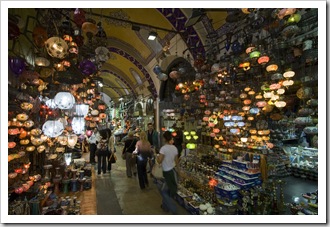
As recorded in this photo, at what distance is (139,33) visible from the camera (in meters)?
8.50

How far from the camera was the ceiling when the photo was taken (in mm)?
3476

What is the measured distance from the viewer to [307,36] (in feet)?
10.2

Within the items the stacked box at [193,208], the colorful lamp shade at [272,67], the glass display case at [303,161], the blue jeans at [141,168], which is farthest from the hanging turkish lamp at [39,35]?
the glass display case at [303,161]

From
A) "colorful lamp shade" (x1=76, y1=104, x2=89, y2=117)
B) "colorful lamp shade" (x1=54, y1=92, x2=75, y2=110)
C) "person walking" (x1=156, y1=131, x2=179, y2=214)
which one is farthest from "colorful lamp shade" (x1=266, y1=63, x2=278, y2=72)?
"colorful lamp shade" (x1=76, y1=104, x2=89, y2=117)

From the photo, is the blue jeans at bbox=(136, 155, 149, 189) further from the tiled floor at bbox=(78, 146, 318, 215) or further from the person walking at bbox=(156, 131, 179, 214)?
the person walking at bbox=(156, 131, 179, 214)

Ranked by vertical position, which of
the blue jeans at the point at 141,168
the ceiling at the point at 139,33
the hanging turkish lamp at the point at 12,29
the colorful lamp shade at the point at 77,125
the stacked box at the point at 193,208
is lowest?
the stacked box at the point at 193,208

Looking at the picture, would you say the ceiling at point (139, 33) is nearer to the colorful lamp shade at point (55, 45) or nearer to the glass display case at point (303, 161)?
the colorful lamp shade at point (55, 45)

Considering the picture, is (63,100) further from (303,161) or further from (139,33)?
(303,161)

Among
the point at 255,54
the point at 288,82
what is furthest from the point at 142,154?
the point at 288,82

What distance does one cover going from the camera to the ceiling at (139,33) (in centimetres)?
348

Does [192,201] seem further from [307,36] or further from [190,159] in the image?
[307,36]

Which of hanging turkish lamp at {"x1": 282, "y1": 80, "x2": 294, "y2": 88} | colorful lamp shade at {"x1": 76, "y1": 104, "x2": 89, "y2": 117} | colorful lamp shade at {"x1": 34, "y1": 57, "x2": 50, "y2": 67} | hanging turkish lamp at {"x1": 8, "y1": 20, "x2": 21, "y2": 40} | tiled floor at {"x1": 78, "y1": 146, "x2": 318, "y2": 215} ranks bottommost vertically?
tiled floor at {"x1": 78, "y1": 146, "x2": 318, "y2": 215}
